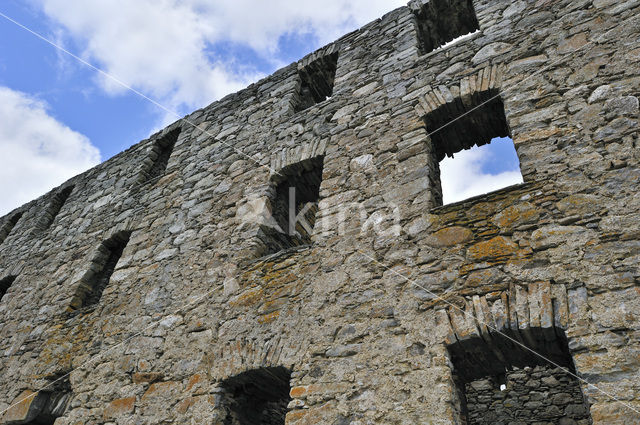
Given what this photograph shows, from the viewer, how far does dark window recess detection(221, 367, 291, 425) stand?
3.71 metres

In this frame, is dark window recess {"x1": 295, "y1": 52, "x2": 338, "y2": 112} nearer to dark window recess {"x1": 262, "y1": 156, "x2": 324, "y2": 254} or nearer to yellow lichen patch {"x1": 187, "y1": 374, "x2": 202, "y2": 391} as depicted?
dark window recess {"x1": 262, "y1": 156, "x2": 324, "y2": 254}

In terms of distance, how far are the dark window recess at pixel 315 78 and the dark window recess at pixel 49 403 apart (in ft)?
15.7

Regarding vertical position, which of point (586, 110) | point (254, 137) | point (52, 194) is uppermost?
point (52, 194)

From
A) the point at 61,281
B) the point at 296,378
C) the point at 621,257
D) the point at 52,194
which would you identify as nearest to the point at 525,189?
the point at 621,257

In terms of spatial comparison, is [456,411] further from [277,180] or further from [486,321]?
[277,180]

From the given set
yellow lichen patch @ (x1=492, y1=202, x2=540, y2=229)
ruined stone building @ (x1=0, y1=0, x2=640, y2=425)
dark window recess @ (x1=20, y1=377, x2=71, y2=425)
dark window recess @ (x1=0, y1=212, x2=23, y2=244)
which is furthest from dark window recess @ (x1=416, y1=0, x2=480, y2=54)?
dark window recess @ (x1=0, y1=212, x2=23, y2=244)

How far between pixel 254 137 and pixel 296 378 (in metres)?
3.69

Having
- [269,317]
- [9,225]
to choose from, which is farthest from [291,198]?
[9,225]

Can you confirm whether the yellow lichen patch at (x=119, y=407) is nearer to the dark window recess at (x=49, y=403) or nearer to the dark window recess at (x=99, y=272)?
the dark window recess at (x=49, y=403)

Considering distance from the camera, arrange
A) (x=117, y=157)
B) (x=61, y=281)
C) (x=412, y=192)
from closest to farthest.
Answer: (x=412, y=192), (x=61, y=281), (x=117, y=157)

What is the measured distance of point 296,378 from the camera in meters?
3.41

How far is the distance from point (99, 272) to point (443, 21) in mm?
6114


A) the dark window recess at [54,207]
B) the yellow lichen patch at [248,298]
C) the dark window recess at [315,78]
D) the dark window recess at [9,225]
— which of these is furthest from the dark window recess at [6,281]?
the dark window recess at [315,78]

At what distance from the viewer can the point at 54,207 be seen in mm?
9320
